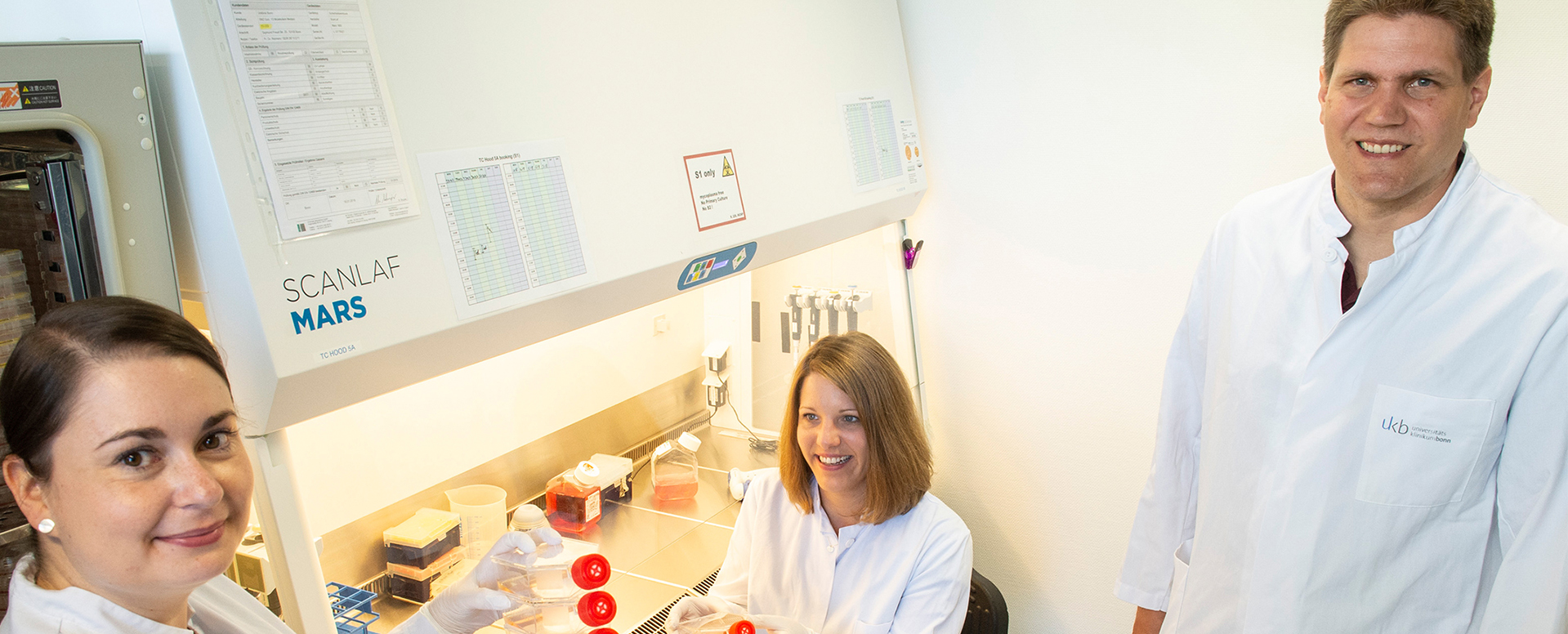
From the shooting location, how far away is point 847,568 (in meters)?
2.00

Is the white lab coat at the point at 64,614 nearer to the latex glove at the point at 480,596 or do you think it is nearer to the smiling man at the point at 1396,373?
the latex glove at the point at 480,596

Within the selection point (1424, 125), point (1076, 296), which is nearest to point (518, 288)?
point (1424, 125)

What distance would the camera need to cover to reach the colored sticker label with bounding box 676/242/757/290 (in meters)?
1.75

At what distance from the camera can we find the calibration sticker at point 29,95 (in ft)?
3.00

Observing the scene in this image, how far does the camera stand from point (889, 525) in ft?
6.52

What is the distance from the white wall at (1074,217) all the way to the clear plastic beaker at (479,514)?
1404 mm

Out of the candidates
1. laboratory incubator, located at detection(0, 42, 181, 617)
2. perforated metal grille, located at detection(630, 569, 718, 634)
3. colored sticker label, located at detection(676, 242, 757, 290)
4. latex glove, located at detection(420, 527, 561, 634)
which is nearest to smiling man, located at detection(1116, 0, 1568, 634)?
colored sticker label, located at detection(676, 242, 757, 290)

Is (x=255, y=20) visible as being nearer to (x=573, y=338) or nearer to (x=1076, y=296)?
(x=573, y=338)

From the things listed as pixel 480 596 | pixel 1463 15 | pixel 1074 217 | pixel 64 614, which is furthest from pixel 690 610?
pixel 1463 15

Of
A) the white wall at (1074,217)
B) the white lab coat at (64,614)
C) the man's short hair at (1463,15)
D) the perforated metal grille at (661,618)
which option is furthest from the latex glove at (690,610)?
the man's short hair at (1463,15)

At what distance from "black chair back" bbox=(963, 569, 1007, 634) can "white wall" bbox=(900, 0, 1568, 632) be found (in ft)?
1.73

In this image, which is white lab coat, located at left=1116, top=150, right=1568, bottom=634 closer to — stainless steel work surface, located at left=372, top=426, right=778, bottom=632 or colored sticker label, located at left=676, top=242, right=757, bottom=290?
colored sticker label, located at left=676, top=242, right=757, bottom=290

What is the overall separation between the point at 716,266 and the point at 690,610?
0.72m

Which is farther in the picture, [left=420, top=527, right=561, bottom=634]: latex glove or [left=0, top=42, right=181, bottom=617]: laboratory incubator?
[left=420, top=527, right=561, bottom=634]: latex glove
